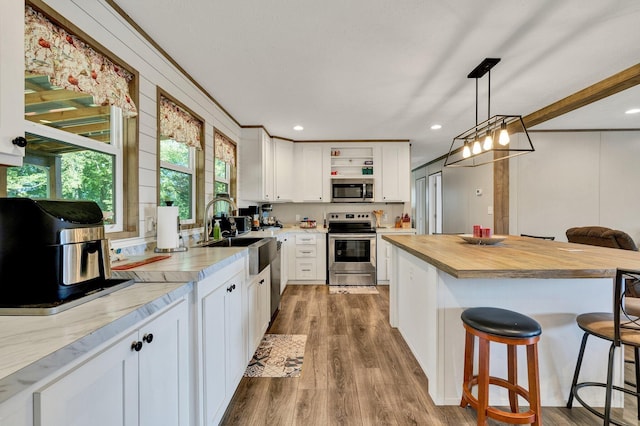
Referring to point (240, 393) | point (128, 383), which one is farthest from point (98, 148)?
point (240, 393)

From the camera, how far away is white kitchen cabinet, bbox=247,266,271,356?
6.87ft

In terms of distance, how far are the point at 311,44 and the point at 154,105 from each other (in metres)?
1.21

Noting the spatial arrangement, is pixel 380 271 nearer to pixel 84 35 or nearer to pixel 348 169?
pixel 348 169

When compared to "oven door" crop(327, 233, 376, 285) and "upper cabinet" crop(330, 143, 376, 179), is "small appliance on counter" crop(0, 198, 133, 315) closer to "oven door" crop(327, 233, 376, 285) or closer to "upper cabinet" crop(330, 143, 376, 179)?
"oven door" crop(327, 233, 376, 285)

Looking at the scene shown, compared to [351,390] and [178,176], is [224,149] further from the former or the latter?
[351,390]

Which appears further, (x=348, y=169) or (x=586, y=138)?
(x=348, y=169)

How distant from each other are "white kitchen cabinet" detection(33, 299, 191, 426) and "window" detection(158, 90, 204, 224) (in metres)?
1.22

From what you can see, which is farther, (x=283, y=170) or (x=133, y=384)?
(x=283, y=170)

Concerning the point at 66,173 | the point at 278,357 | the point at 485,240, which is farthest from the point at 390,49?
the point at 278,357

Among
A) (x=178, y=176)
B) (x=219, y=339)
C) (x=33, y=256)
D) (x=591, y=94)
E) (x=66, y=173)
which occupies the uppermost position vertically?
(x=591, y=94)

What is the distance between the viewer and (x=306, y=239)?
14.8 feet

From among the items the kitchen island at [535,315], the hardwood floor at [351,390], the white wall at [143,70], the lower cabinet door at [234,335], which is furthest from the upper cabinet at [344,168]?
the kitchen island at [535,315]

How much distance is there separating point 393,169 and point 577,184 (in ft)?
8.74

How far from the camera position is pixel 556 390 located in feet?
5.62
